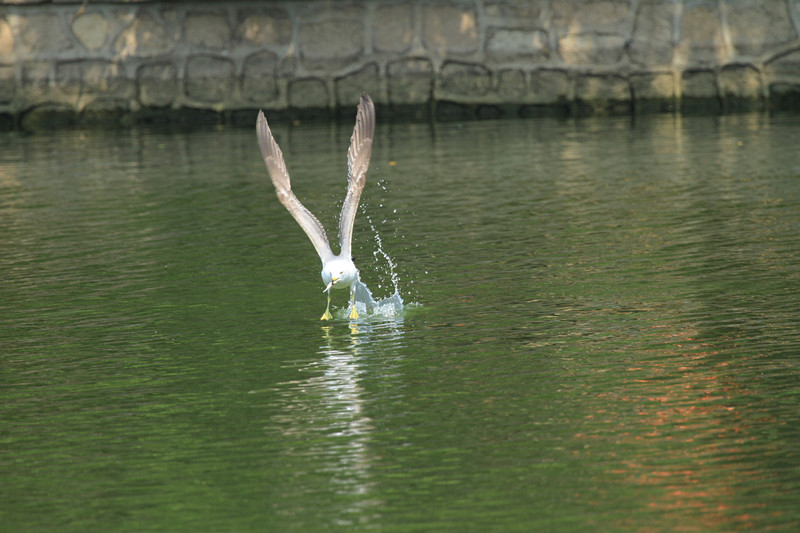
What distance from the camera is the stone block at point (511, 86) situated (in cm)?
1736

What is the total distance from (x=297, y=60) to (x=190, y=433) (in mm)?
12455

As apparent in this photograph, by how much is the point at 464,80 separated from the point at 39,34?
562cm

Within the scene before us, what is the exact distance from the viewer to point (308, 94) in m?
17.9

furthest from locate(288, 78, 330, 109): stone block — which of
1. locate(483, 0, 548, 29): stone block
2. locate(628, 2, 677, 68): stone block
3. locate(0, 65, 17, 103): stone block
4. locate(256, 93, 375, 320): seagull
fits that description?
locate(256, 93, 375, 320): seagull

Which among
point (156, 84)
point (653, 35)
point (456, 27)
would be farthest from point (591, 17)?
point (156, 84)

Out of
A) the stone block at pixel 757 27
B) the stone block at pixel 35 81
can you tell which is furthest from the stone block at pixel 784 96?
the stone block at pixel 35 81

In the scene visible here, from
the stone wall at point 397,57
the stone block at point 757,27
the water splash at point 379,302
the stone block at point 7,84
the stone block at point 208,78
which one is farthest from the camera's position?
the stone block at point 7,84

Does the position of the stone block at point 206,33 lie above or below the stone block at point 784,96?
above

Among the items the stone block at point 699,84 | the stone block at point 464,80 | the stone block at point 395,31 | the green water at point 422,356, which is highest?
the stone block at point 395,31

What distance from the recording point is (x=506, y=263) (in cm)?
873

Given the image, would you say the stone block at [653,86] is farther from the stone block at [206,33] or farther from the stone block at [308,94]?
the stone block at [206,33]

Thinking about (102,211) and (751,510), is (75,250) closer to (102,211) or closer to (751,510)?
(102,211)

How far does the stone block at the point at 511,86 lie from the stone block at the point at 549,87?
112mm

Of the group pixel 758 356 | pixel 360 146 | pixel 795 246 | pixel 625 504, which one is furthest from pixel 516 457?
pixel 795 246
